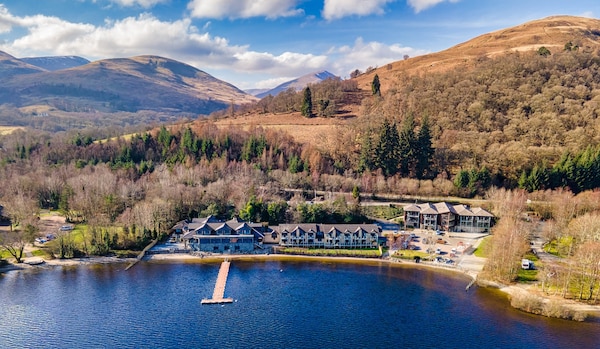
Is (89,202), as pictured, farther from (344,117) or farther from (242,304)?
(344,117)

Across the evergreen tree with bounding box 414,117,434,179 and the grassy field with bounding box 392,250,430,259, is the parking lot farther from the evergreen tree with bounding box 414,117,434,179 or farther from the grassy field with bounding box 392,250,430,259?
the evergreen tree with bounding box 414,117,434,179

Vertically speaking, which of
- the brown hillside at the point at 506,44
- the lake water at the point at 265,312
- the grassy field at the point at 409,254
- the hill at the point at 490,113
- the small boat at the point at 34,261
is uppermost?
the brown hillside at the point at 506,44

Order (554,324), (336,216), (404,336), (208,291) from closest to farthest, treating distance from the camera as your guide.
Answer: (404,336) < (554,324) < (208,291) < (336,216)

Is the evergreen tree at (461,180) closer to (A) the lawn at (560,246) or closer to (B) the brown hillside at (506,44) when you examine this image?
(A) the lawn at (560,246)

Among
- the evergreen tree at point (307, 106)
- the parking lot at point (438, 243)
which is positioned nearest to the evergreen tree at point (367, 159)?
the parking lot at point (438, 243)

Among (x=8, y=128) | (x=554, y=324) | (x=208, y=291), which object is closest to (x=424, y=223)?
(x=554, y=324)

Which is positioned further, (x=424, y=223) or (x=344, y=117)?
(x=344, y=117)

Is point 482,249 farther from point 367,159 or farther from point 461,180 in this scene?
point 367,159
